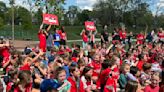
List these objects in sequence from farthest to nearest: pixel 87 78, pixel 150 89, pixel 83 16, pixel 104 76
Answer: pixel 83 16 < pixel 104 76 < pixel 87 78 < pixel 150 89

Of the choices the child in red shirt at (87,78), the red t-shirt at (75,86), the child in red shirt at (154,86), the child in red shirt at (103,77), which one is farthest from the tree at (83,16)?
the child in red shirt at (154,86)

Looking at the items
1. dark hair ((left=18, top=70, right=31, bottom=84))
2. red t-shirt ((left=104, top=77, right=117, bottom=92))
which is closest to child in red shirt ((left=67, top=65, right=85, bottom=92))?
red t-shirt ((left=104, top=77, right=117, bottom=92))

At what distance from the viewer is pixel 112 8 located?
93.0 m

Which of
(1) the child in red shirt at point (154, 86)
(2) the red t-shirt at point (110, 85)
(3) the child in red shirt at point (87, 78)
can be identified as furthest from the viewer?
(2) the red t-shirt at point (110, 85)

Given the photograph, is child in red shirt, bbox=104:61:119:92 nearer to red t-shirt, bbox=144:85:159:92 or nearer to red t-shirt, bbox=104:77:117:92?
red t-shirt, bbox=104:77:117:92

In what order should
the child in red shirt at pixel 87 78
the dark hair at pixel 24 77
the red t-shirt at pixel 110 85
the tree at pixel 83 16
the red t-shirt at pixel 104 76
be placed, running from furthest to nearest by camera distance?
the tree at pixel 83 16 → the red t-shirt at pixel 104 76 → the red t-shirt at pixel 110 85 → the child in red shirt at pixel 87 78 → the dark hair at pixel 24 77

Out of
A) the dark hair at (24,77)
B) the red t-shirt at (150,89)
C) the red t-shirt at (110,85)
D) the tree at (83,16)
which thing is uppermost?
the dark hair at (24,77)

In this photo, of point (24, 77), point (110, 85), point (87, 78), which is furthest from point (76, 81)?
point (24, 77)

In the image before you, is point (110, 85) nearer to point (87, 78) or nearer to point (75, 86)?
point (87, 78)

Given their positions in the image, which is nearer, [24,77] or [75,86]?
[24,77]

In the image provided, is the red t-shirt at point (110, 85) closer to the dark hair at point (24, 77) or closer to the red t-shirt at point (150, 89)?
the red t-shirt at point (150, 89)

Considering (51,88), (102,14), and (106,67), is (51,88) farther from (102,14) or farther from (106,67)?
(102,14)

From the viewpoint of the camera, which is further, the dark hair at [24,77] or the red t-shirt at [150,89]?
the red t-shirt at [150,89]

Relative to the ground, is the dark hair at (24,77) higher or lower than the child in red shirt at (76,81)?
higher
